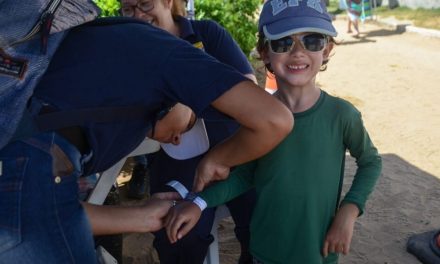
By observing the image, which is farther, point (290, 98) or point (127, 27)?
point (290, 98)

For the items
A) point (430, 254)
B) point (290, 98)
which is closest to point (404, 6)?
point (430, 254)

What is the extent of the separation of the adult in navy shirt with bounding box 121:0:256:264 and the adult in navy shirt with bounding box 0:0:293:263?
0.87 meters

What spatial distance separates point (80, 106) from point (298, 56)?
81 cm

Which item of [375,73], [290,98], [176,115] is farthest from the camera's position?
[375,73]

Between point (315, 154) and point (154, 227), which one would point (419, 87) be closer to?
point (315, 154)

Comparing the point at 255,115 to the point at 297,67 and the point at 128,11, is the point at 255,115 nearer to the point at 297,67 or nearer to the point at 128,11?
the point at 297,67

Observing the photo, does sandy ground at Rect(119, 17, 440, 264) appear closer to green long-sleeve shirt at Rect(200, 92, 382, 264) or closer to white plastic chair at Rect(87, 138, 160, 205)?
white plastic chair at Rect(87, 138, 160, 205)

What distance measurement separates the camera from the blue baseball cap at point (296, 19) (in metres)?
1.79

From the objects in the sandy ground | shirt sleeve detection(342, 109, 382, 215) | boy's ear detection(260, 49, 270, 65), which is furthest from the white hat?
the sandy ground

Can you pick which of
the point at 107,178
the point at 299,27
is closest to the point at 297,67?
the point at 299,27

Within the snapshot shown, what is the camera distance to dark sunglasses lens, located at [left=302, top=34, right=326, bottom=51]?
1.83m

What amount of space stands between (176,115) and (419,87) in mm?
6446

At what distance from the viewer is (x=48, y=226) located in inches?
54.6

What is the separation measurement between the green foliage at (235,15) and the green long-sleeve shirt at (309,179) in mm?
3423
